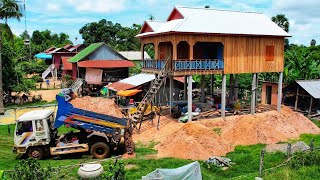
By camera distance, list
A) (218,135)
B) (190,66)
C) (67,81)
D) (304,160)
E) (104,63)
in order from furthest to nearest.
A: (67,81) < (104,63) < (190,66) < (218,135) < (304,160)

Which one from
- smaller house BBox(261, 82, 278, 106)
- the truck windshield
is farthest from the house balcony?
the truck windshield

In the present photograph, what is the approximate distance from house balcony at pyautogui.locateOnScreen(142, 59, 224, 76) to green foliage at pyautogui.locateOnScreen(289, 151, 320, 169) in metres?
11.2

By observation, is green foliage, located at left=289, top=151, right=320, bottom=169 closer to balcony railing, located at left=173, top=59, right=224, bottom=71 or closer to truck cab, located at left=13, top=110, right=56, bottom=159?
balcony railing, located at left=173, top=59, right=224, bottom=71

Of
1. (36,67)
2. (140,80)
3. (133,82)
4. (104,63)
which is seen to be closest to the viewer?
(133,82)

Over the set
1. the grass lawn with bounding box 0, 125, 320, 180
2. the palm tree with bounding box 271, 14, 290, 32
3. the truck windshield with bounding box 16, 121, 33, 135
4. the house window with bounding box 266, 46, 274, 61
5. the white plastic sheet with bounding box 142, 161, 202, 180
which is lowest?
the grass lawn with bounding box 0, 125, 320, 180

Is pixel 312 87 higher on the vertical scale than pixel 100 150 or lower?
higher

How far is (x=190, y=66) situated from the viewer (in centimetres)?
2394

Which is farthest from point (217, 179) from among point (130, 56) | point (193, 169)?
point (130, 56)

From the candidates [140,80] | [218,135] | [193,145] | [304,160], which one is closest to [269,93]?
[140,80]

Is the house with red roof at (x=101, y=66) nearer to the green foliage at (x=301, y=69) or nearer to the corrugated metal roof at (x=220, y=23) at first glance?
the corrugated metal roof at (x=220, y=23)

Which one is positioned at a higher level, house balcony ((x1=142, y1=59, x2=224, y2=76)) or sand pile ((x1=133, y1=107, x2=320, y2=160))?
house balcony ((x1=142, y1=59, x2=224, y2=76))

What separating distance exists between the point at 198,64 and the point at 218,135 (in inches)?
274

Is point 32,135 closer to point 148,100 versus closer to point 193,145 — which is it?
point 193,145

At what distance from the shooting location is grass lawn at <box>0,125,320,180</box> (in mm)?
13381
